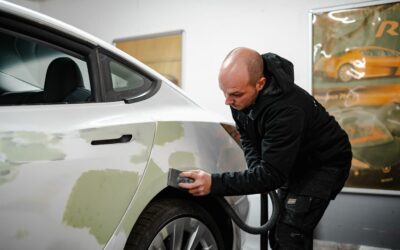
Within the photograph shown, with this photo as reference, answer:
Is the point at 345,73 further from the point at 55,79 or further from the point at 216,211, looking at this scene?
the point at 55,79

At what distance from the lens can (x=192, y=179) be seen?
155 cm

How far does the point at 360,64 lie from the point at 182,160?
2.20 m

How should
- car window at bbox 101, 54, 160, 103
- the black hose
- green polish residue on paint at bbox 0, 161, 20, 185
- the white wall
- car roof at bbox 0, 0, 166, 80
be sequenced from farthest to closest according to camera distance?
the white wall
the black hose
car window at bbox 101, 54, 160, 103
car roof at bbox 0, 0, 166, 80
green polish residue on paint at bbox 0, 161, 20, 185

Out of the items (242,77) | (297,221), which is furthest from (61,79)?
(297,221)

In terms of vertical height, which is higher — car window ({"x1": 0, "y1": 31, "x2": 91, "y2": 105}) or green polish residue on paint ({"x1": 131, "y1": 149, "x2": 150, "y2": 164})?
car window ({"x1": 0, "y1": 31, "x2": 91, "y2": 105})

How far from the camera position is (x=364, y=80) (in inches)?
123

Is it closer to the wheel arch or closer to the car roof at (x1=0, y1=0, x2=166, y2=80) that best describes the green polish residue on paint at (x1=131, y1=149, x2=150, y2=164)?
the wheel arch

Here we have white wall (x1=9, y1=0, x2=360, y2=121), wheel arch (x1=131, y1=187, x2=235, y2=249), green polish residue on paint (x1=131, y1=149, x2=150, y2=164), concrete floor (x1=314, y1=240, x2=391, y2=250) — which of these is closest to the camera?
green polish residue on paint (x1=131, y1=149, x2=150, y2=164)

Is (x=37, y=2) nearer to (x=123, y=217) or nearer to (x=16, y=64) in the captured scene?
(x=16, y=64)

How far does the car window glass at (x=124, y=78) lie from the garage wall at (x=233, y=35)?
2.05m

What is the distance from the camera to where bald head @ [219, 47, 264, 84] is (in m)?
1.51

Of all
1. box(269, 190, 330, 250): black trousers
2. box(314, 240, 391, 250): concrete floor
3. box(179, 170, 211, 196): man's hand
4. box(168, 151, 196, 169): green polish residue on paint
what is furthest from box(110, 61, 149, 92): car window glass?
box(314, 240, 391, 250): concrete floor

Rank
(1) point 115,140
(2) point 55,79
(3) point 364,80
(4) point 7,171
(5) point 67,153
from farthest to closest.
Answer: (3) point 364,80 < (2) point 55,79 < (1) point 115,140 < (5) point 67,153 < (4) point 7,171

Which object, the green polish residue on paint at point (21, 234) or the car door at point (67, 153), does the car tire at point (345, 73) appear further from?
the green polish residue on paint at point (21, 234)
